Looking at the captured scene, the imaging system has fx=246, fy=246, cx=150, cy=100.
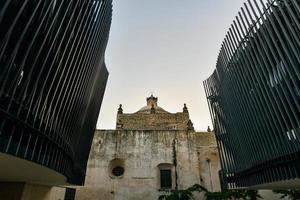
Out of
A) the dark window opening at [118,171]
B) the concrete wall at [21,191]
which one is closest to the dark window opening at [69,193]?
the dark window opening at [118,171]

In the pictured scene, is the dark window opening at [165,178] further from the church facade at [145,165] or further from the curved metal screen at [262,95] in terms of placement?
the curved metal screen at [262,95]

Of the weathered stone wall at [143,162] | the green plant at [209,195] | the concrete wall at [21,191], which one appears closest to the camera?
the concrete wall at [21,191]

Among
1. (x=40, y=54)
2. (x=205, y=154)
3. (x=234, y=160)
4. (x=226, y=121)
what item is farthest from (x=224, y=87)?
(x=205, y=154)

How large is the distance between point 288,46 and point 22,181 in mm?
8584

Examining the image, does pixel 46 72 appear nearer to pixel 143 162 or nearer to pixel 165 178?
pixel 143 162

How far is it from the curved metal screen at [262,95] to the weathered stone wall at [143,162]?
7.94 m

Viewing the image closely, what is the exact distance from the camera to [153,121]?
85.4ft

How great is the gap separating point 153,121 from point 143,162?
25.0ft

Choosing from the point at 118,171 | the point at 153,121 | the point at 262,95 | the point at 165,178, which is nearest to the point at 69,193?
the point at 118,171

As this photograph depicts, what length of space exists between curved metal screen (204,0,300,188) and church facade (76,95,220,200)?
790cm

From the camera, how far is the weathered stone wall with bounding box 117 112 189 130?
25453 millimetres

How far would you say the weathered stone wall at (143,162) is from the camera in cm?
1781

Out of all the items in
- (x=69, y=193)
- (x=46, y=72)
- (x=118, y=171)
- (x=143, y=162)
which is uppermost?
(x=143, y=162)

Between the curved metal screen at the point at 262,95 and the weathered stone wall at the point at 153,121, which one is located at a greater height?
the weathered stone wall at the point at 153,121
